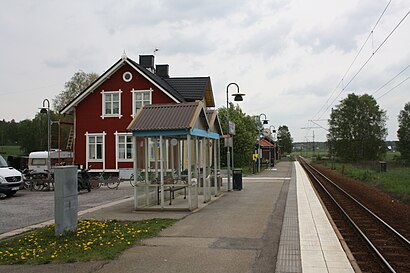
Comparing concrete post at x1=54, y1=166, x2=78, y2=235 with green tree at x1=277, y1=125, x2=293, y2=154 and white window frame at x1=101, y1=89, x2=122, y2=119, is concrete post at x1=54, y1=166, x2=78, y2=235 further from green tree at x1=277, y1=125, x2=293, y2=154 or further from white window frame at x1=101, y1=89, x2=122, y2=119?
green tree at x1=277, y1=125, x2=293, y2=154

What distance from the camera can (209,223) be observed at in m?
11.1

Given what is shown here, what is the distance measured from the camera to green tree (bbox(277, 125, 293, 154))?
157000mm

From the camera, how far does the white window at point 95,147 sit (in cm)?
3259

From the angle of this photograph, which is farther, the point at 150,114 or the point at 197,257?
the point at 150,114

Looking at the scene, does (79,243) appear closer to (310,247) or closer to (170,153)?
(310,247)

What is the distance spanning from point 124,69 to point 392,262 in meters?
27.4

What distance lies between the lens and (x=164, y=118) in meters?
14.1

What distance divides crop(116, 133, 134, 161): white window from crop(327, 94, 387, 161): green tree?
5166cm

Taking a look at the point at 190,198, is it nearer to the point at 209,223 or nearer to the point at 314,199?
the point at 209,223

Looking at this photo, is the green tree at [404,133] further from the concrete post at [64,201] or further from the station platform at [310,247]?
the concrete post at [64,201]

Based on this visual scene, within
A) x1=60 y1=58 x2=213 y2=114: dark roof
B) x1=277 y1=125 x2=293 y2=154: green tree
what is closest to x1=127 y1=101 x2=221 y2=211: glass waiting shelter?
x1=60 y1=58 x2=213 y2=114: dark roof

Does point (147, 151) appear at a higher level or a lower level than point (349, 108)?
lower

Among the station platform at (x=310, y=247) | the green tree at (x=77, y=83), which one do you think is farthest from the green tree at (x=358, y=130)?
the station platform at (x=310, y=247)

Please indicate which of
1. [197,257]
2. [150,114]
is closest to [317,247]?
[197,257]
